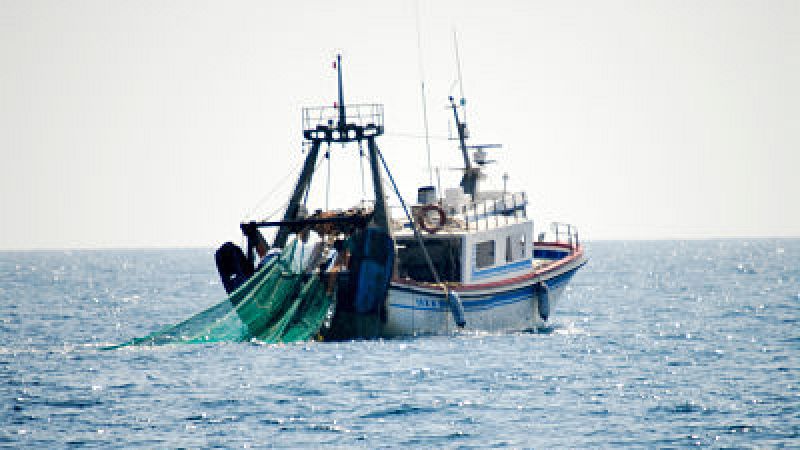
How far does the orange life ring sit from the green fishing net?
470 cm

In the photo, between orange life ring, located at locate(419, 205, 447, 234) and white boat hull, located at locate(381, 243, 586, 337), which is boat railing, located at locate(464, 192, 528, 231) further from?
white boat hull, located at locate(381, 243, 586, 337)

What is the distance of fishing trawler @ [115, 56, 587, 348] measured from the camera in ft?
123

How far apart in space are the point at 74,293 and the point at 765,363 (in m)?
66.6

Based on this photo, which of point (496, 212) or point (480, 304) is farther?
point (496, 212)

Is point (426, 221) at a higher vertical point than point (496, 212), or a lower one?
lower

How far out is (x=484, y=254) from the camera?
4259cm

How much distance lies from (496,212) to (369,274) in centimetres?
1178

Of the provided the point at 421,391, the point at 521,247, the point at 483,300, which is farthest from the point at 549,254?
the point at 421,391

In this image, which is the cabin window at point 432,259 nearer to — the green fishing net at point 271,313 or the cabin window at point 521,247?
the cabin window at point 521,247

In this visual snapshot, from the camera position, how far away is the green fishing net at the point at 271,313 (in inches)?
1470

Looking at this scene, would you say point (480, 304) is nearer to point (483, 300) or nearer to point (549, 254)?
point (483, 300)

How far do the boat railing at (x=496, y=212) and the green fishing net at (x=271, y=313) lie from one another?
21.9 feet

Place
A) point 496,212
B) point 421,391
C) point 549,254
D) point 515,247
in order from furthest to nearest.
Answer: point 549,254
point 496,212
point 515,247
point 421,391

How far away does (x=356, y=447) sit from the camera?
78.1 feet
